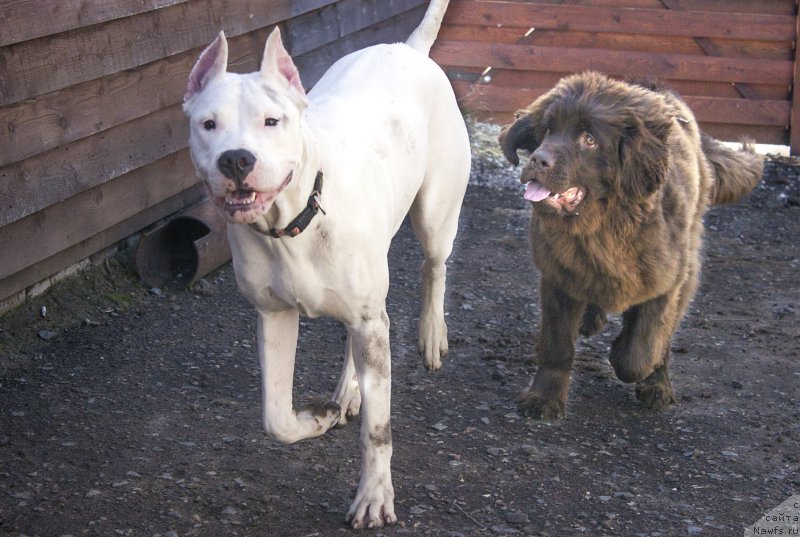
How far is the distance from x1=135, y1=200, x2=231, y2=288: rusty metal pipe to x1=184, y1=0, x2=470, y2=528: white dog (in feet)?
6.95

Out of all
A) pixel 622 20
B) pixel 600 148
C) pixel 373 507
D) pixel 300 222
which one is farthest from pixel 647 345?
Result: pixel 622 20

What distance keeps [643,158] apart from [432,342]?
56.0 inches

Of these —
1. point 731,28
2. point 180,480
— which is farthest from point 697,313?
point 731,28

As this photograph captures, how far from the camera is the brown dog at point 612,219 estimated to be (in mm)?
4727

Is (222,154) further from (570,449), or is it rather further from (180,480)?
(570,449)

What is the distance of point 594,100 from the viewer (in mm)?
4754

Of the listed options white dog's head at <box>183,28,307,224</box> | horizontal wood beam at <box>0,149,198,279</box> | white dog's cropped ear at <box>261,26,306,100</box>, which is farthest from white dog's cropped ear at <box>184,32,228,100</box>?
horizontal wood beam at <box>0,149,198,279</box>

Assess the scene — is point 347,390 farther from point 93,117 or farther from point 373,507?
point 93,117

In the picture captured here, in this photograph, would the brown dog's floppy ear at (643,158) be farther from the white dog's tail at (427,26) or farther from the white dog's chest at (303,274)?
the white dog's chest at (303,274)

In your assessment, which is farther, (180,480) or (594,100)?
(594,100)

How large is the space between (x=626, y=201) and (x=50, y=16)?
2.92 m

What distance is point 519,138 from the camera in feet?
16.8

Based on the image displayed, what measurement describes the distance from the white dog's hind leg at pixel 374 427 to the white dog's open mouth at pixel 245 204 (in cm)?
74

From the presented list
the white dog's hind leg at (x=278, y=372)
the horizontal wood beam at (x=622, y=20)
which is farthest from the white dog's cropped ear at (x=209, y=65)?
the horizontal wood beam at (x=622, y=20)
